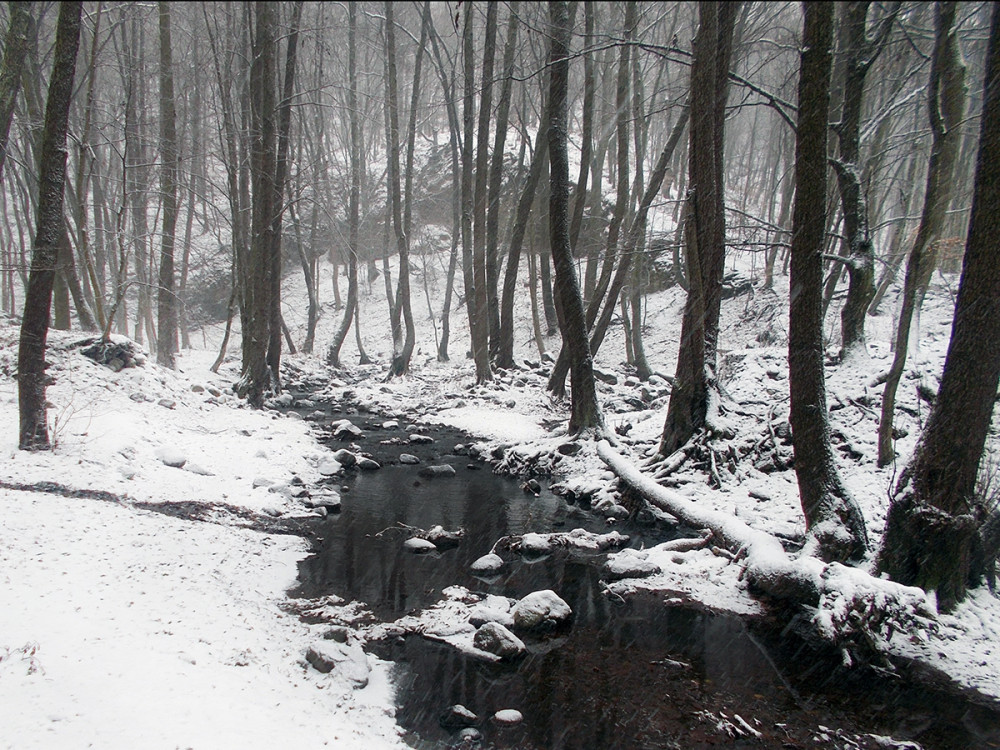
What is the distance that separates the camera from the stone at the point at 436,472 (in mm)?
9086

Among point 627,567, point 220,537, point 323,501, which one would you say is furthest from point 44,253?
point 627,567

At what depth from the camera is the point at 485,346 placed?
15031 mm

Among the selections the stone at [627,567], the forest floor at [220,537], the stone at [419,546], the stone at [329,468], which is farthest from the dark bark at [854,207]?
the stone at [329,468]

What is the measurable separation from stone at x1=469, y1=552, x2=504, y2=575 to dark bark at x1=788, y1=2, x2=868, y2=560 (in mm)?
2933

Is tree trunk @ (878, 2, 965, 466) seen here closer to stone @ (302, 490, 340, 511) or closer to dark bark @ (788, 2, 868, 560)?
dark bark @ (788, 2, 868, 560)

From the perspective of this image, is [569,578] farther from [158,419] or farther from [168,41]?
[168,41]

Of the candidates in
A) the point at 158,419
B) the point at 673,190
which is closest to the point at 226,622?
the point at 158,419

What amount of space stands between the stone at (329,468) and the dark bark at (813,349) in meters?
6.26

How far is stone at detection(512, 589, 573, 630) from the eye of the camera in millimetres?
4625

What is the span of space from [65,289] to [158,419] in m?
6.02

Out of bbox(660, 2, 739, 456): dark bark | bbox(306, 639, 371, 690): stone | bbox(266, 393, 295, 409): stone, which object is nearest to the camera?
bbox(306, 639, 371, 690): stone

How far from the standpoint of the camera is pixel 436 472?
9.14m

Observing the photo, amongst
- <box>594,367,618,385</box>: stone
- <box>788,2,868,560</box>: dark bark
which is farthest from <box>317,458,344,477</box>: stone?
<box>594,367,618,385</box>: stone

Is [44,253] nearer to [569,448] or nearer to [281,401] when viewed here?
[569,448]
